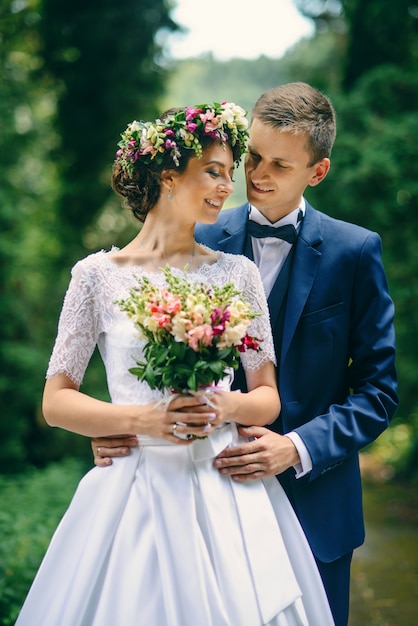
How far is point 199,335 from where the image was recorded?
2074 mm

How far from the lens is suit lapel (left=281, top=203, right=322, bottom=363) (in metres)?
2.84

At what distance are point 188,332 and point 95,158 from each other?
733cm

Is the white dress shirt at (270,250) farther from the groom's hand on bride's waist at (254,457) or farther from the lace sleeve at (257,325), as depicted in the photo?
the groom's hand on bride's waist at (254,457)

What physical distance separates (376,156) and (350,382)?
13.5ft

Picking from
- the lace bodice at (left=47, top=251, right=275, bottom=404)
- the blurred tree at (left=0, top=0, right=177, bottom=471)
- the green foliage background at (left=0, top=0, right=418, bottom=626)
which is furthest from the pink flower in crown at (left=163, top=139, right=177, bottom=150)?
the blurred tree at (left=0, top=0, right=177, bottom=471)

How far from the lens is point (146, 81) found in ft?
29.3

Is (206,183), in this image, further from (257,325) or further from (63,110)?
(63,110)

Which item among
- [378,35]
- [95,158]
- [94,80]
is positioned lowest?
[95,158]

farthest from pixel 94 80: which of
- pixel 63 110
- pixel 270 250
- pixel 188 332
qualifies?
pixel 188 332

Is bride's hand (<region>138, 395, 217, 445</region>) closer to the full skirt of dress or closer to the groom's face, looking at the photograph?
the full skirt of dress

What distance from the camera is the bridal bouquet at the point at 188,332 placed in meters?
2.11

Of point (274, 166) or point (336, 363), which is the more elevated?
point (274, 166)

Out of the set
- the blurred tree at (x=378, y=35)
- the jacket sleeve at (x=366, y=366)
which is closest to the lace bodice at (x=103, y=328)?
the jacket sleeve at (x=366, y=366)

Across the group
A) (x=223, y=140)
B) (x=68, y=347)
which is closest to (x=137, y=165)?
(x=223, y=140)
